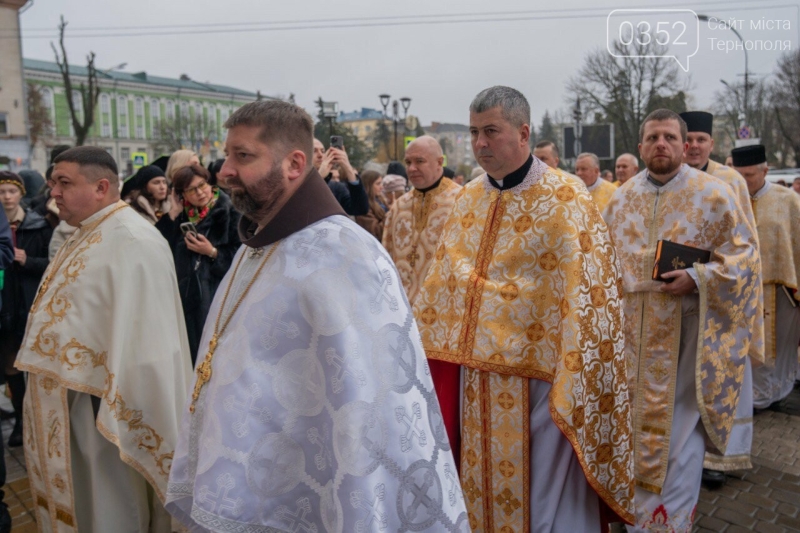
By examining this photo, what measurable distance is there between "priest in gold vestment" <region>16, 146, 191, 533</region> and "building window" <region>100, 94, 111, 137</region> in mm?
76117

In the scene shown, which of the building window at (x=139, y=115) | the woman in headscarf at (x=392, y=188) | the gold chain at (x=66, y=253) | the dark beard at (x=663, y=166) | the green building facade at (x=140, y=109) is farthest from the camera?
the building window at (x=139, y=115)

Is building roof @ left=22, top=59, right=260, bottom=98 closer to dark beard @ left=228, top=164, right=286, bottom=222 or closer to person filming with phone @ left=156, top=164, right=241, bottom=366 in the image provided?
person filming with phone @ left=156, top=164, right=241, bottom=366

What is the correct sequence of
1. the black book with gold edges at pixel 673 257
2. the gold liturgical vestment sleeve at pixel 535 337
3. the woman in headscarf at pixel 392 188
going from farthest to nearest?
the woman in headscarf at pixel 392 188 → the black book with gold edges at pixel 673 257 → the gold liturgical vestment sleeve at pixel 535 337

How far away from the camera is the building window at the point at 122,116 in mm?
74250

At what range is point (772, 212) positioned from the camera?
661 cm

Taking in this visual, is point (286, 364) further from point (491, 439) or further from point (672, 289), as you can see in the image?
point (672, 289)

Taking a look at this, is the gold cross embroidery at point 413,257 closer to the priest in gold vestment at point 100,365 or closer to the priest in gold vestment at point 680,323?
the priest in gold vestment at point 680,323

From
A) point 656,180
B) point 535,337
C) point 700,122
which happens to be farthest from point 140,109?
point 535,337

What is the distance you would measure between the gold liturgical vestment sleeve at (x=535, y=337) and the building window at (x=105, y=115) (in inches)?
3042

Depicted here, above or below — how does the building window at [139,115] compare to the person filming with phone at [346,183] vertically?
above

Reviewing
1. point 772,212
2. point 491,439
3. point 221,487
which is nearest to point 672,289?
point 491,439

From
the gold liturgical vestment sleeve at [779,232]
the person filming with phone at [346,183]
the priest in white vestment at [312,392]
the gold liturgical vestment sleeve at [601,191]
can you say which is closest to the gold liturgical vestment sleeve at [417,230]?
the person filming with phone at [346,183]

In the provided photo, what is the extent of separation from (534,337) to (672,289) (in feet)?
3.91

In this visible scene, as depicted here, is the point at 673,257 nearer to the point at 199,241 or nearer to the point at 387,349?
the point at 387,349
